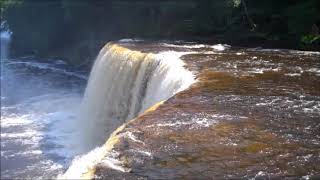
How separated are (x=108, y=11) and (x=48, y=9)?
1039 cm

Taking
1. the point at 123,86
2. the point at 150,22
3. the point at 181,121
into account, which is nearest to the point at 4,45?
the point at 150,22

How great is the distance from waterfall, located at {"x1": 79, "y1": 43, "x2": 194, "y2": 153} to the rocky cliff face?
3.40 feet

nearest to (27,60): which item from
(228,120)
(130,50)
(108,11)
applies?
(108,11)

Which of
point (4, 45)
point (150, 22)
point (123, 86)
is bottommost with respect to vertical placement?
point (4, 45)

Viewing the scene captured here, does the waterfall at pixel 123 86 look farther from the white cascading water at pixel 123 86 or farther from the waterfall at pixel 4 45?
the waterfall at pixel 4 45

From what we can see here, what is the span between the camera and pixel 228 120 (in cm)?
781

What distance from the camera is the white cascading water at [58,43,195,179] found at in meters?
11.8

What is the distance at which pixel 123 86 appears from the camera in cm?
1491

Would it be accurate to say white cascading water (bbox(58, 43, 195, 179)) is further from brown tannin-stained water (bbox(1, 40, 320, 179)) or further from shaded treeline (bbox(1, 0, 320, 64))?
shaded treeline (bbox(1, 0, 320, 64))

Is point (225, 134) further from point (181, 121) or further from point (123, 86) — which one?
point (123, 86)

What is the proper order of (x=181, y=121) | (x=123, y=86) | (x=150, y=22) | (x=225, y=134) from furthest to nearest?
(x=150, y=22), (x=123, y=86), (x=181, y=121), (x=225, y=134)

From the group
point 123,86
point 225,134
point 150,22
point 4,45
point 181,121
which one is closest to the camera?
point 225,134

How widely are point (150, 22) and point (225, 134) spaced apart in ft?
87.8

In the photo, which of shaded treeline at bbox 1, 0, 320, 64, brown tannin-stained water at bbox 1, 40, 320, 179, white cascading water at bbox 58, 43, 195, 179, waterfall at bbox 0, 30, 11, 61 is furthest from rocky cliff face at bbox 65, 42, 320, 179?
waterfall at bbox 0, 30, 11, 61
